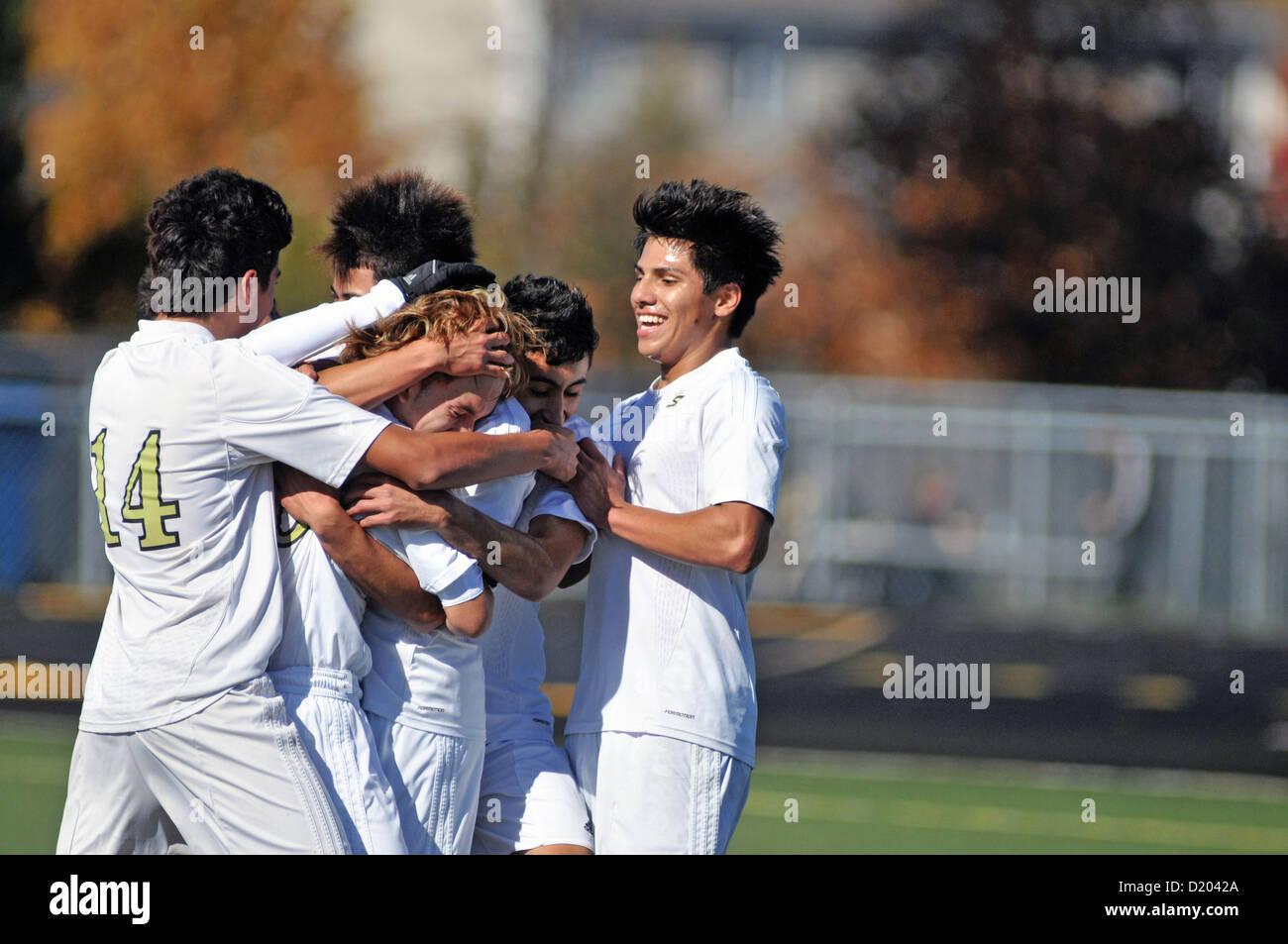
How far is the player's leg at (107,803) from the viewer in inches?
137

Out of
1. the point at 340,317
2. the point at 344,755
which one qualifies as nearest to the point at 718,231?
the point at 340,317

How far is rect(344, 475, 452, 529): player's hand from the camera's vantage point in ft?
11.2

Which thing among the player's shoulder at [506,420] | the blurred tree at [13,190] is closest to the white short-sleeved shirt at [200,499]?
the player's shoulder at [506,420]

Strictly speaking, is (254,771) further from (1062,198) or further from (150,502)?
(1062,198)

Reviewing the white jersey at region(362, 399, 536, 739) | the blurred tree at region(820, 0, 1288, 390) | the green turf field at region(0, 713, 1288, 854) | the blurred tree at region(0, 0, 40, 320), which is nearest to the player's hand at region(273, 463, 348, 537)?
the white jersey at region(362, 399, 536, 739)

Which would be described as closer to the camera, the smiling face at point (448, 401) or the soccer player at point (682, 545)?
the smiling face at point (448, 401)

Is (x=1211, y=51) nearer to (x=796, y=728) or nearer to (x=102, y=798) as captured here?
(x=796, y=728)

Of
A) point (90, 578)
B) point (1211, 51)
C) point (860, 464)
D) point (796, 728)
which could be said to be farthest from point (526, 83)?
point (796, 728)

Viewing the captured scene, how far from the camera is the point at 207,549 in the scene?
3375mm

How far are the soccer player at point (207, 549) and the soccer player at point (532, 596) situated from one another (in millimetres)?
195

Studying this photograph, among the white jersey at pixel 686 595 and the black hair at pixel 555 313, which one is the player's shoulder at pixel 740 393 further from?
the black hair at pixel 555 313

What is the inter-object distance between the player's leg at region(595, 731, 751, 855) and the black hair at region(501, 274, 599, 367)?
1.03 meters

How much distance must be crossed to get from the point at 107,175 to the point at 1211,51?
14.7 meters

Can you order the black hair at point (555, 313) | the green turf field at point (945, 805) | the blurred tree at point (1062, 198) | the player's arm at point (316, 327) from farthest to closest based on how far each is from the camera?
the blurred tree at point (1062, 198) → the green turf field at point (945, 805) → the black hair at point (555, 313) → the player's arm at point (316, 327)
